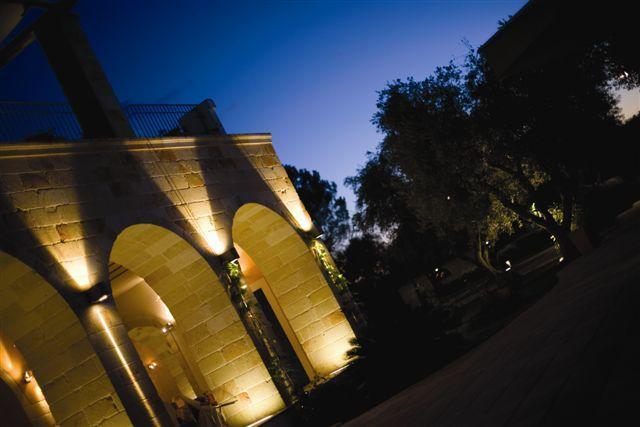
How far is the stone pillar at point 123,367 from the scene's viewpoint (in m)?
7.31

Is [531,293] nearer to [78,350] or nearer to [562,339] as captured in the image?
[562,339]

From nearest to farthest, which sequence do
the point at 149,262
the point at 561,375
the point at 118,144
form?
the point at 561,375 < the point at 118,144 < the point at 149,262

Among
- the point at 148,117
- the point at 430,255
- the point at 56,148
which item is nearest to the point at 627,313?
the point at 56,148

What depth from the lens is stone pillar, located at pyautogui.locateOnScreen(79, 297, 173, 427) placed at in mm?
7312

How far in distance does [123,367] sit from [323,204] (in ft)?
93.3

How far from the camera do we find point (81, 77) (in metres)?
10.7

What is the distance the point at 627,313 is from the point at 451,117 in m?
11.2

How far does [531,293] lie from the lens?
12375 mm

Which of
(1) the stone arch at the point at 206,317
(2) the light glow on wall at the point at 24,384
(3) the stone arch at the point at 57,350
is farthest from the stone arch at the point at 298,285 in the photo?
(3) the stone arch at the point at 57,350

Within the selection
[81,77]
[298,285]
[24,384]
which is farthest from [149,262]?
[81,77]

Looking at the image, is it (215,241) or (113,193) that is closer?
(113,193)

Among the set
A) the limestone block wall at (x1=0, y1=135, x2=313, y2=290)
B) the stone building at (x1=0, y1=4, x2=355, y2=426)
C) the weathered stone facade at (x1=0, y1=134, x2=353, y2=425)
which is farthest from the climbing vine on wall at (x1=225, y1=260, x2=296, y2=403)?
the limestone block wall at (x1=0, y1=135, x2=313, y2=290)

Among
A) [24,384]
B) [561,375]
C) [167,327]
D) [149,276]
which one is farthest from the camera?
[167,327]

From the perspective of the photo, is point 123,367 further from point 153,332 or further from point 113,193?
point 153,332
